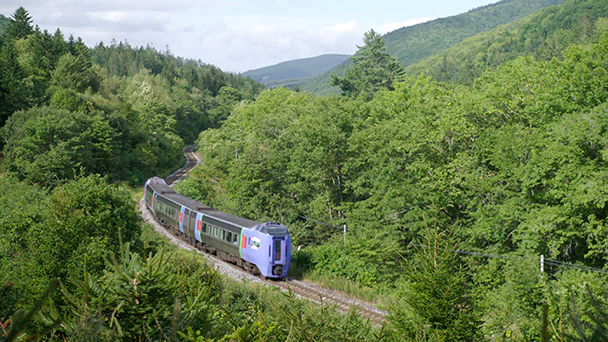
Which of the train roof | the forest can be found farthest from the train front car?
the forest

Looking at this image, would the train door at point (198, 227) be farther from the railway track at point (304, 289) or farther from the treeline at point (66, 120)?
the treeline at point (66, 120)

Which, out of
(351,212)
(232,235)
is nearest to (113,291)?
(232,235)

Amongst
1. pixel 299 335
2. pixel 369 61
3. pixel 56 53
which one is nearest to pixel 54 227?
pixel 299 335

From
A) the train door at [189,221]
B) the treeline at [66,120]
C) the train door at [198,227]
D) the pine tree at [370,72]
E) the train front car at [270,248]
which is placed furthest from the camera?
the pine tree at [370,72]

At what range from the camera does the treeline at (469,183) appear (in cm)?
1909

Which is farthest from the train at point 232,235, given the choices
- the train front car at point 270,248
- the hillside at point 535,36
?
the hillside at point 535,36

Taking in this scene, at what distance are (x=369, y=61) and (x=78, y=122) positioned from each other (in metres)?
40.5

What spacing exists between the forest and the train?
90.6 inches

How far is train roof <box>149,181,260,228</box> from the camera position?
24.9 metres

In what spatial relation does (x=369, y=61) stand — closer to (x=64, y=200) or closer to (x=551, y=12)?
(x=64, y=200)

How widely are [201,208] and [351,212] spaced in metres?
10.1

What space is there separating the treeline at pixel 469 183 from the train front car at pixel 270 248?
4.60 meters

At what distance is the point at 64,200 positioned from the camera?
1511 cm

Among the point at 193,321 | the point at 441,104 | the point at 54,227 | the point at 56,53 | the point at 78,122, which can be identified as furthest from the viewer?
the point at 56,53
